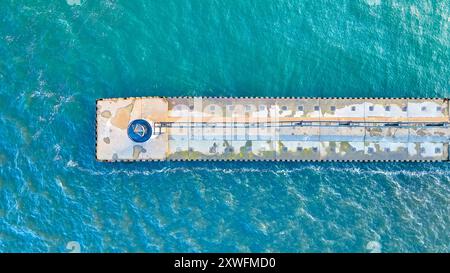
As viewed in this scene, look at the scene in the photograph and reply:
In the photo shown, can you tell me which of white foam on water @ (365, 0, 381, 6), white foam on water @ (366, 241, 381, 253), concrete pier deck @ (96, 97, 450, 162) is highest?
→ white foam on water @ (365, 0, 381, 6)

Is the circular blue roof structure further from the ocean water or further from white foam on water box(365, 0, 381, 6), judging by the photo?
white foam on water box(365, 0, 381, 6)

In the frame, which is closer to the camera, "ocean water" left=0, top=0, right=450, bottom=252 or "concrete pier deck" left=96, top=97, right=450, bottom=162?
"ocean water" left=0, top=0, right=450, bottom=252

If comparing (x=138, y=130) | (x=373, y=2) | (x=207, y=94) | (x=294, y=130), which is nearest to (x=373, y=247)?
(x=294, y=130)

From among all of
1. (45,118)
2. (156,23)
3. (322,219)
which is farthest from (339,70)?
(45,118)

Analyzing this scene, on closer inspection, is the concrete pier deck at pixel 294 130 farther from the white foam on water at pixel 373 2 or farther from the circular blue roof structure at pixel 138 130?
the white foam on water at pixel 373 2

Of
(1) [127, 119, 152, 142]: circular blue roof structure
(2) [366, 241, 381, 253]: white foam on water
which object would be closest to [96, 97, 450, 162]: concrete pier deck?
(1) [127, 119, 152, 142]: circular blue roof structure
